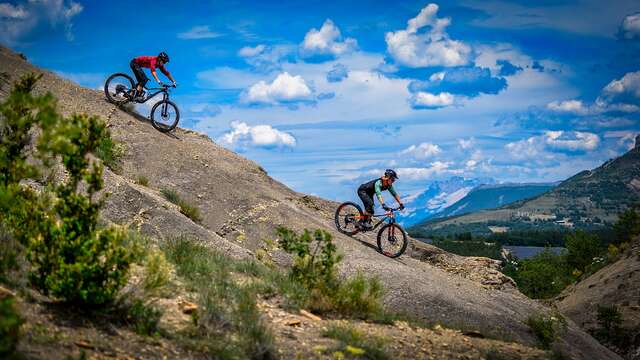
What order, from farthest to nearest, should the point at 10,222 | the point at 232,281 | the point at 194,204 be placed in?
the point at 194,204 < the point at 232,281 < the point at 10,222

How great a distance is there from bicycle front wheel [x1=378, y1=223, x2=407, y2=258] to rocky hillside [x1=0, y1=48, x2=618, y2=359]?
1.72ft

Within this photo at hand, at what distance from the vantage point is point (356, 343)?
8.95 metres

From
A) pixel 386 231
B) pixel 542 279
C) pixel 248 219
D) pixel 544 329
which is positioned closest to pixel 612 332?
pixel 544 329

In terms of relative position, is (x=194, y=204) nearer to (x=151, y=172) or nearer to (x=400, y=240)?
(x=151, y=172)

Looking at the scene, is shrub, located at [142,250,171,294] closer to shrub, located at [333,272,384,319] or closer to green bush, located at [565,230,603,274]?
shrub, located at [333,272,384,319]

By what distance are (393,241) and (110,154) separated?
38.8 feet

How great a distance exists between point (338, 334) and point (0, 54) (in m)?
24.1

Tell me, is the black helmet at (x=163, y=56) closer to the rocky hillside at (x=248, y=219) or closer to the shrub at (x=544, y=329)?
the rocky hillside at (x=248, y=219)

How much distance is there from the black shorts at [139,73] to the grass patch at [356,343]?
57.5 feet

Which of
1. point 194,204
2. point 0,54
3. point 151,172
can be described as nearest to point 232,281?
point 194,204

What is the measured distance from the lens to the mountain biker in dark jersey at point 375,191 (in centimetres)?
2078

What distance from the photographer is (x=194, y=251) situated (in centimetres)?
1229

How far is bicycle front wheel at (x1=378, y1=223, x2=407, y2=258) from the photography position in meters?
20.9

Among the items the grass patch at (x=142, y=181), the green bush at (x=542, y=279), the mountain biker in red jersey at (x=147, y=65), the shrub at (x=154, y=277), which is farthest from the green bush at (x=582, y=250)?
the shrub at (x=154, y=277)
